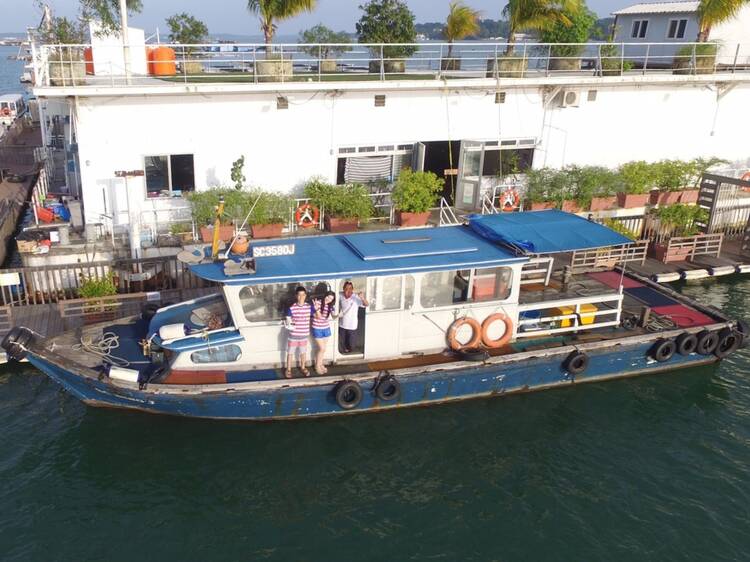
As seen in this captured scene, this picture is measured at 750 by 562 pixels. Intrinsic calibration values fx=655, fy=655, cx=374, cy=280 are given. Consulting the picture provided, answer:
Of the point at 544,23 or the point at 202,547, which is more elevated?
the point at 544,23

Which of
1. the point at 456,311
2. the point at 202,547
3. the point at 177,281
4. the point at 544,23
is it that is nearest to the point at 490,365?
the point at 456,311

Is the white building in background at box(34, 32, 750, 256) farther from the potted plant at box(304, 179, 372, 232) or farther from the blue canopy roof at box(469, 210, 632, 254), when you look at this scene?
A: the blue canopy roof at box(469, 210, 632, 254)

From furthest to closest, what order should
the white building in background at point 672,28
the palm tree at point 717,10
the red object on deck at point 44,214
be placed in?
the white building in background at point 672,28 < the palm tree at point 717,10 < the red object on deck at point 44,214

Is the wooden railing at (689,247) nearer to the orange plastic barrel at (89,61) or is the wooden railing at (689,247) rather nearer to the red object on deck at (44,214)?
the orange plastic barrel at (89,61)

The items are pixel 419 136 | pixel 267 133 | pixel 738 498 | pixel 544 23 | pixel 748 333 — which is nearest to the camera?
pixel 738 498

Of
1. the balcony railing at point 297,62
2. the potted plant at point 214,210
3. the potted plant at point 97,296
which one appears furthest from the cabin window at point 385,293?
the balcony railing at point 297,62

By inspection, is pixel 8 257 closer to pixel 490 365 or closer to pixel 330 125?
pixel 330 125

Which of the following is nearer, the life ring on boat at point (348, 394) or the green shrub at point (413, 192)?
the life ring on boat at point (348, 394)
